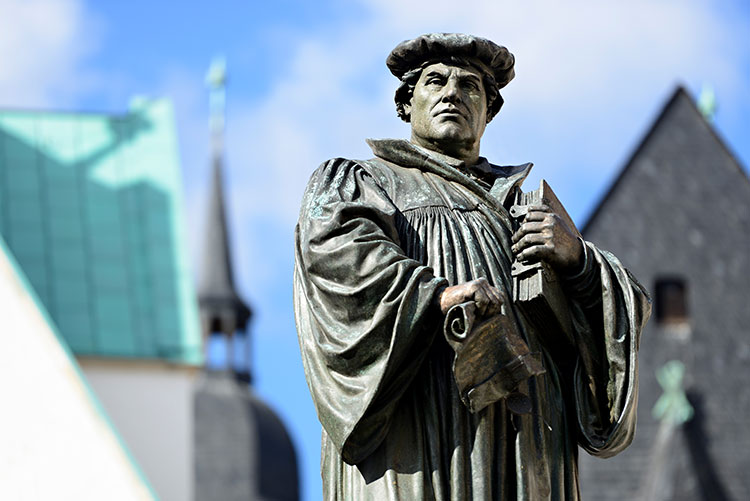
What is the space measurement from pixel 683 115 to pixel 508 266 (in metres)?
39.5

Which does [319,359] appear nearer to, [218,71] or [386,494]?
[386,494]

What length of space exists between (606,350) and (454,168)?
915 mm

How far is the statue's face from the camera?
8.18m

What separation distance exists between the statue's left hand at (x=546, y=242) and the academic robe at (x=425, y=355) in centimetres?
9

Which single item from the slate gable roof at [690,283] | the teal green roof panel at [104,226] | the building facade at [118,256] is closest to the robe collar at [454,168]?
the slate gable roof at [690,283]

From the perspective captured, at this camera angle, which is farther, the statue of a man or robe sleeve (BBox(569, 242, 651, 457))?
robe sleeve (BBox(569, 242, 651, 457))

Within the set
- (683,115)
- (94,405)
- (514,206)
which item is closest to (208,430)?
(683,115)

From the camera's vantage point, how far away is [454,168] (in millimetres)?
8164

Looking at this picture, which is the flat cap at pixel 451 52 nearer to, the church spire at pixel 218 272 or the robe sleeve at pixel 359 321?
the robe sleeve at pixel 359 321

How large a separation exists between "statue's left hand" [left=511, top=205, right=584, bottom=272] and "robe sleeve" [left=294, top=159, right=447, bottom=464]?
39 centimetres

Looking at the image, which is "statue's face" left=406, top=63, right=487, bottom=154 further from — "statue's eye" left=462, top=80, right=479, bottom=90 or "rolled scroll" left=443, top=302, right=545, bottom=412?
"rolled scroll" left=443, top=302, right=545, bottom=412

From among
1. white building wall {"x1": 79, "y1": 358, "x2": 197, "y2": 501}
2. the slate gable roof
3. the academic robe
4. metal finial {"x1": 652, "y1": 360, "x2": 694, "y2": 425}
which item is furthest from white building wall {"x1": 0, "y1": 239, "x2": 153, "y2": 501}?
white building wall {"x1": 79, "y1": 358, "x2": 197, "y2": 501}

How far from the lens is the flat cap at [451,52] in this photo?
26.8 ft

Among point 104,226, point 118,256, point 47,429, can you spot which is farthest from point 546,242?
point 104,226
